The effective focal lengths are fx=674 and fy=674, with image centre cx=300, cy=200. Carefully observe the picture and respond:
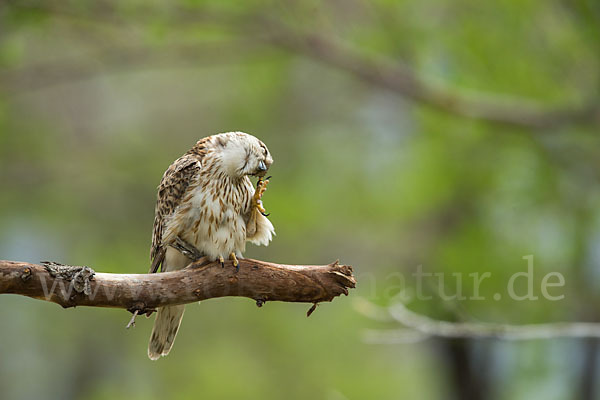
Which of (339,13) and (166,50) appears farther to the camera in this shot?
(339,13)

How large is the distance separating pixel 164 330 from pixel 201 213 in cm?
63

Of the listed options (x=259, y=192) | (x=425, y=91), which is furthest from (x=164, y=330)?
(x=425, y=91)

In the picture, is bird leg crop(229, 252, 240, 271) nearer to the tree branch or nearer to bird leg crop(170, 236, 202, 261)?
bird leg crop(170, 236, 202, 261)

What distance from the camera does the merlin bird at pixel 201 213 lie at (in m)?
3.42

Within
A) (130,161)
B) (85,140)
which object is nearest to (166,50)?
(130,161)

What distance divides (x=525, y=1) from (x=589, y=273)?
4.36 m

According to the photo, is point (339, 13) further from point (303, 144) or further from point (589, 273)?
point (589, 273)

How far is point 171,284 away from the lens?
9.11 feet

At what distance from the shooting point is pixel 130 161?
38.0ft

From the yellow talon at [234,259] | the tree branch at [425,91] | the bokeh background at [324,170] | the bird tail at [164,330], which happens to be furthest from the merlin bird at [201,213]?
the tree branch at [425,91]

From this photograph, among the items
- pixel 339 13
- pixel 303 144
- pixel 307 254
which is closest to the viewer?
pixel 339 13

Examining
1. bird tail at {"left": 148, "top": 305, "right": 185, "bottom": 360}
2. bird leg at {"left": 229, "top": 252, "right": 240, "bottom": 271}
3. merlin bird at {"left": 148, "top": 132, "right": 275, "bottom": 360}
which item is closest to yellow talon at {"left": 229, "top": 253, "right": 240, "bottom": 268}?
bird leg at {"left": 229, "top": 252, "right": 240, "bottom": 271}

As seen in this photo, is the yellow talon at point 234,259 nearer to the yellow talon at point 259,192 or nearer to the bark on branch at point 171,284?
the bark on branch at point 171,284

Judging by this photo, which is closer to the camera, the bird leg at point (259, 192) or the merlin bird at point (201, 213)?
the bird leg at point (259, 192)
